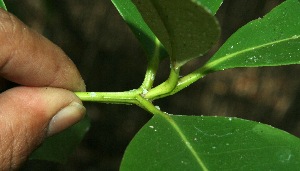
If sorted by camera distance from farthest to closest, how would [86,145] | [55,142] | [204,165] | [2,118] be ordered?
1. [86,145]
2. [55,142]
3. [2,118]
4. [204,165]

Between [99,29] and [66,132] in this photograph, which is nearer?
[66,132]

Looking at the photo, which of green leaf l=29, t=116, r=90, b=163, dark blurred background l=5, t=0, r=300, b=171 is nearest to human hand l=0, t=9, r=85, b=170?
green leaf l=29, t=116, r=90, b=163

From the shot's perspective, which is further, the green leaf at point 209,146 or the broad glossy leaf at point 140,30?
the broad glossy leaf at point 140,30

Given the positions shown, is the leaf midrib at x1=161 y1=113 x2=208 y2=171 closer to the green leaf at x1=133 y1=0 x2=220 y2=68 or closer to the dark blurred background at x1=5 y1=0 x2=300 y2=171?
the green leaf at x1=133 y1=0 x2=220 y2=68

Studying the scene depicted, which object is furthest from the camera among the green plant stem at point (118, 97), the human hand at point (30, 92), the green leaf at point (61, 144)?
the green leaf at point (61, 144)

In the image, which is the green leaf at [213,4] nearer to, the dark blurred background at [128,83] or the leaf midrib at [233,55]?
the leaf midrib at [233,55]

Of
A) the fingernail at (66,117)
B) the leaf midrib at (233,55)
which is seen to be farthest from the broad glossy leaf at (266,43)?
the fingernail at (66,117)

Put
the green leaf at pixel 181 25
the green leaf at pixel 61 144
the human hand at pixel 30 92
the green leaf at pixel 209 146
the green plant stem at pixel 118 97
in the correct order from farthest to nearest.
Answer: the green leaf at pixel 61 144 < the human hand at pixel 30 92 < the green plant stem at pixel 118 97 < the green leaf at pixel 209 146 < the green leaf at pixel 181 25

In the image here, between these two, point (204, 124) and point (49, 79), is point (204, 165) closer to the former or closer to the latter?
point (204, 124)

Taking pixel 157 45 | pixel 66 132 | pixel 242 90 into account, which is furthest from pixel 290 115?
pixel 157 45
